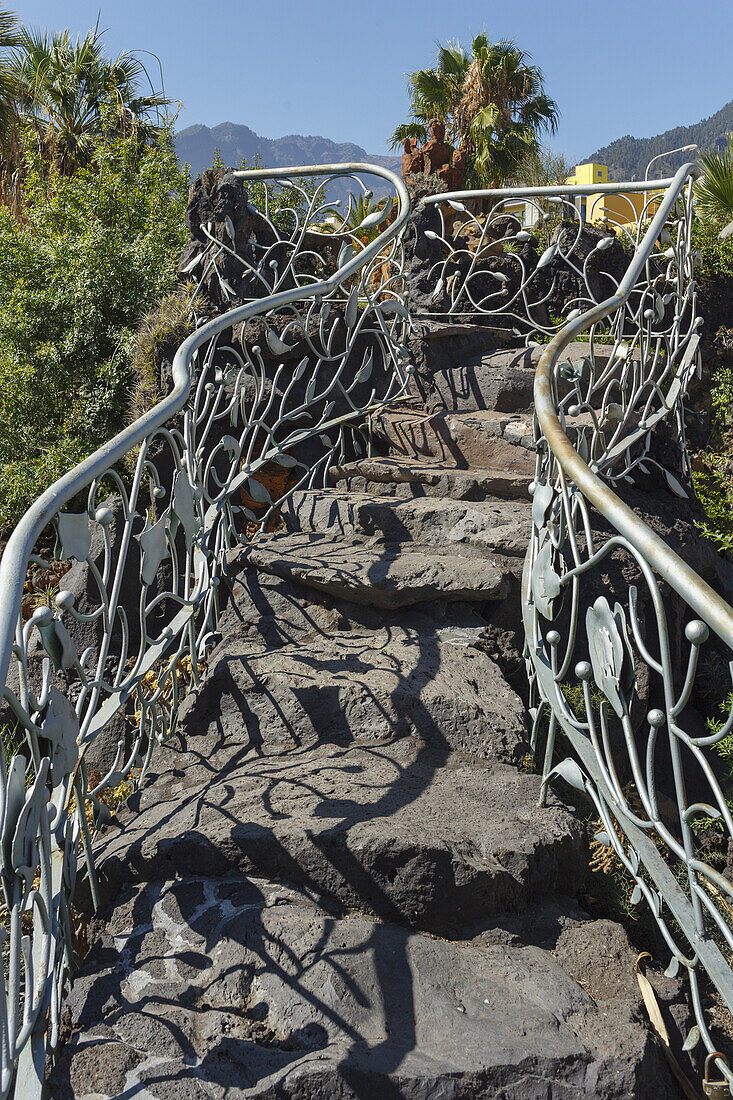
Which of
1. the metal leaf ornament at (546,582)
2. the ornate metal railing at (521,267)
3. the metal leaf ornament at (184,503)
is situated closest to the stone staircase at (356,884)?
the metal leaf ornament at (546,582)

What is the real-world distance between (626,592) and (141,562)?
2493 millimetres

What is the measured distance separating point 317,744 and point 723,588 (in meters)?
3.22

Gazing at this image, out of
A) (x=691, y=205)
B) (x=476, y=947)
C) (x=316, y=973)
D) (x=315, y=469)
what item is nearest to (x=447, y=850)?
(x=476, y=947)

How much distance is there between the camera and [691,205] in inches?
201

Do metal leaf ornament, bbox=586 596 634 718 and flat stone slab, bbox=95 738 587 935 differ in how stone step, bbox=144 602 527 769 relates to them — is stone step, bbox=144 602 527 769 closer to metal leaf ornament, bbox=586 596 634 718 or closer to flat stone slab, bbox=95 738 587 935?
flat stone slab, bbox=95 738 587 935

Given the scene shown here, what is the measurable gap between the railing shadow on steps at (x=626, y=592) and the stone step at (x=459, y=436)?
0.33 metres

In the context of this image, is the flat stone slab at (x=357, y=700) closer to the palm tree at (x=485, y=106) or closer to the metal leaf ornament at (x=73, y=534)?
the metal leaf ornament at (x=73, y=534)

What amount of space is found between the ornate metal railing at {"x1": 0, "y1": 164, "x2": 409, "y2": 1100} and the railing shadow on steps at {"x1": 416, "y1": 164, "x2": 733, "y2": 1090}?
122 cm

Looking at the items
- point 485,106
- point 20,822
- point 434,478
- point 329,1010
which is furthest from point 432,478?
point 485,106

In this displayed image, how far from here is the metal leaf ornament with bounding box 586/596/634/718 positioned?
2191mm

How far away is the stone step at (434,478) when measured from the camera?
449 centimetres

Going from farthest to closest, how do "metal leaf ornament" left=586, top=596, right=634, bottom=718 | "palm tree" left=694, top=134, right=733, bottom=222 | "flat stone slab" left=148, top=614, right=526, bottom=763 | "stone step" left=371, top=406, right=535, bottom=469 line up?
"palm tree" left=694, top=134, right=733, bottom=222 → "stone step" left=371, top=406, right=535, bottom=469 → "flat stone slab" left=148, top=614, right=526, bottom=763 → "metal leaf ornament" left=586, top=596, right=634, bottom=718

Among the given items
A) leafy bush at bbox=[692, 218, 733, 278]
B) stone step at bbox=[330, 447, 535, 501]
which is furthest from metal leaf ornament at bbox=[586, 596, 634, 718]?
leafy bush at bbox=[692, 218, 733, 278]

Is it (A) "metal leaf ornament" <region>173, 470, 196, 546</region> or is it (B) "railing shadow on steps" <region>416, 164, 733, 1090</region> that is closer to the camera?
(B) "railing shadow on steps" <region>416, 164, 733, 1090</region>
